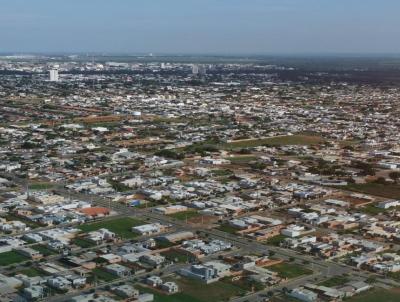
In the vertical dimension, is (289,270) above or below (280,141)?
below

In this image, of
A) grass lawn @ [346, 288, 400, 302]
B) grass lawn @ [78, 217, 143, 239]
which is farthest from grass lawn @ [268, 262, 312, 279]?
grass lawn @ [78, 217, 143, 239]

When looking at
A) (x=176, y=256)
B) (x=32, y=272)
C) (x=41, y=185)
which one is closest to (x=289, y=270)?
(x=176, y=256)

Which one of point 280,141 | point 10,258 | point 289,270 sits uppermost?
point 280,141

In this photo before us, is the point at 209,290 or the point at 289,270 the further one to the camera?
the point at 289,270

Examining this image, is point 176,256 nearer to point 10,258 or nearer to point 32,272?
point 32,272

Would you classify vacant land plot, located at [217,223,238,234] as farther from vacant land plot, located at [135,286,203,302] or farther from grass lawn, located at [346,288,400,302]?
grass lawn, located at [346,288,400,302]

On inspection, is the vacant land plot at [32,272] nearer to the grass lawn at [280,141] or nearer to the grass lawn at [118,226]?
the grass lawn at [118,226]

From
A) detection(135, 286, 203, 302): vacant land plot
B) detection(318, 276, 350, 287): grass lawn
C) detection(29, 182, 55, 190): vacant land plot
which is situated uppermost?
detection(318, 276, 350, 287): grass lawn

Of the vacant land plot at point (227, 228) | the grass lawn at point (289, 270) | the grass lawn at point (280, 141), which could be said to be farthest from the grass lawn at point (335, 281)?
the grass lawn at point (280, 141)
